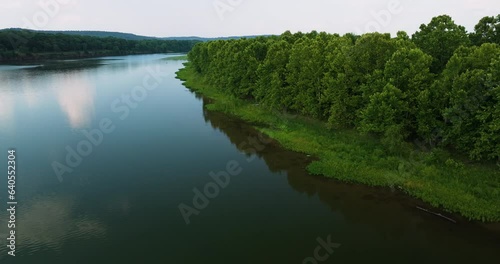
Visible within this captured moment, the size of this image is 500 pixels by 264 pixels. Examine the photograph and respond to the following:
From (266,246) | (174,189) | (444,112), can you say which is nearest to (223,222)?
(266,246)

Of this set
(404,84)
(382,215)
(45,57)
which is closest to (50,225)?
(382,215)

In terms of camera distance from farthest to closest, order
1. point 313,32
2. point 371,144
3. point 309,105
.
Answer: point 313,32
point 309,105
point 371,144

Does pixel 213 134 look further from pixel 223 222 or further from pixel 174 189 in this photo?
pixel 223 222

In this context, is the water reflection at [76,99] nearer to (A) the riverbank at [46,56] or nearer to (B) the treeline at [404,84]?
(B) the treeline at [404,84]

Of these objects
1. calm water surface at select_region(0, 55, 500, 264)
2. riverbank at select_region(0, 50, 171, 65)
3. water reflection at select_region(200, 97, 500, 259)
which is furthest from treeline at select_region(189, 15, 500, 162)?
riverbank at select_region(0, 50, 171, 65)

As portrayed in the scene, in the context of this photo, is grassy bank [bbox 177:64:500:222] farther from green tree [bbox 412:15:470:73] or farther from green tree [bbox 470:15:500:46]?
green tree [bbox 470:15:500:46]

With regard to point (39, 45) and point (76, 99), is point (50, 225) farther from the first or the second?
point (39, 45)
